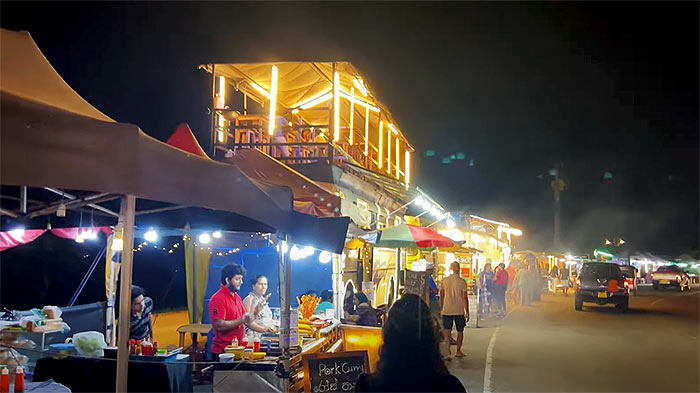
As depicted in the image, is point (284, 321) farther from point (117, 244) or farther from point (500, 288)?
point (500, 288)

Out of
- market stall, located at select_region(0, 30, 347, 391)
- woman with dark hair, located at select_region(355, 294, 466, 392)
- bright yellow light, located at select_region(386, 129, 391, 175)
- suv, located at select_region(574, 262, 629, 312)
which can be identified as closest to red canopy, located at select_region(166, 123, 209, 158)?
market stall, located at select_region(0, 30, 347, 391)

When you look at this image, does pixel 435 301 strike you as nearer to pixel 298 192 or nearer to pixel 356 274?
pixel 356 274

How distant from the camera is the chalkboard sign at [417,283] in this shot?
43.3ft

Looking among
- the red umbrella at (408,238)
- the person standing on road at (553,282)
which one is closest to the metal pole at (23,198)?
the red umbrella at (408,238)

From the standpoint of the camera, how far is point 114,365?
555 centimetres

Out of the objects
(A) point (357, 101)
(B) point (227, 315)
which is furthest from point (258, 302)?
(A) point (357, 101)

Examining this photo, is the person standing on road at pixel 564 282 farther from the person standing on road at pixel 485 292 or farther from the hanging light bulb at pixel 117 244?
the hanging light bulb at pixel 117 244

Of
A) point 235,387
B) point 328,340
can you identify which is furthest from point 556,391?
point 235,387

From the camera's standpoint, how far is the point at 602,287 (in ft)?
73.5

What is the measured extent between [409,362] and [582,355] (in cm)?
1043

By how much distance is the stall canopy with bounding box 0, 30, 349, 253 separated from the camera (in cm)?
313

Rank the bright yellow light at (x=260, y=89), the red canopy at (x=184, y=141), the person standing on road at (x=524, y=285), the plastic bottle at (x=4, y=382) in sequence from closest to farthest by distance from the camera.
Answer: the plastic bottle at (x=4, y=382)
the red canopy at (x=184, y=141)
the bright yellow light at (x=260, y=89)
the person standing on road at (x=524, y=285)

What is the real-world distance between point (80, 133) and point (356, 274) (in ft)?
42.0

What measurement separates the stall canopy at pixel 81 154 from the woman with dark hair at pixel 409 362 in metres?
1.77
